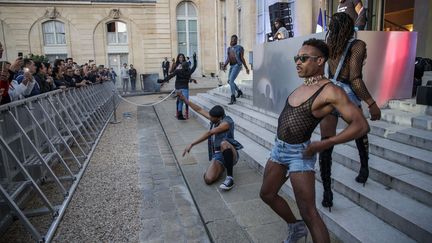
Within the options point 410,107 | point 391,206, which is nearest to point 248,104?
point 410,107

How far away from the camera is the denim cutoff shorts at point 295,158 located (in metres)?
2.35

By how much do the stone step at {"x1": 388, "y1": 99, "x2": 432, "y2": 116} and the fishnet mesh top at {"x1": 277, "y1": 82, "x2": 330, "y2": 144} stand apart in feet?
10.4

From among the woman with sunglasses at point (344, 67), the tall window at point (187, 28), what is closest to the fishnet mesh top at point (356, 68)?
the woman with sunglasses at point (344, 67)

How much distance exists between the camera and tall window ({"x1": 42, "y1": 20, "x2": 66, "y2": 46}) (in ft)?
78.3

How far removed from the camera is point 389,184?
3484 millimetres

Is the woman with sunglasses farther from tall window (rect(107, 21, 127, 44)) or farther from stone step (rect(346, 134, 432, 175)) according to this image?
tall window (rect(107, 21, 127, 44))

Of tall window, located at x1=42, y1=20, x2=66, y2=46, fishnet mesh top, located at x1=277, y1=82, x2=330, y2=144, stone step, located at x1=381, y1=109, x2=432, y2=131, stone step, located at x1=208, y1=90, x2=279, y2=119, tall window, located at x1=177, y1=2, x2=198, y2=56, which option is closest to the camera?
fishnet mesh top, located at x1=277, y1=82, x2=330, y2=144

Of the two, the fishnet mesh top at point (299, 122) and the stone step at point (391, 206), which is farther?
the stone step at point (391, 206)

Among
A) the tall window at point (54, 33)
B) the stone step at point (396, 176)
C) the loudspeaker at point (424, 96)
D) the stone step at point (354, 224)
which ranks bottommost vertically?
the stone step at point (354, 224)

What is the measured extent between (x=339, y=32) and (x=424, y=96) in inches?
93.5

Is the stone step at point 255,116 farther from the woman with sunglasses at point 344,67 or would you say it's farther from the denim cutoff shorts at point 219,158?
the woman with sunglasses at point 344,67

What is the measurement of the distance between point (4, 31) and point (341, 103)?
87.8 feet

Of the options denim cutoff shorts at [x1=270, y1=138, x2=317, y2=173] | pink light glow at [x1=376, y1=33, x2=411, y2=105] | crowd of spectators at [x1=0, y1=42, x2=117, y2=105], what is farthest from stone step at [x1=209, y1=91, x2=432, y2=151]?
crowd of spectators at [x1=0, y1=42, x2=117, y2=105]

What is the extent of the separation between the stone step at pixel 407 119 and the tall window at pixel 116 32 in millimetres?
23201
